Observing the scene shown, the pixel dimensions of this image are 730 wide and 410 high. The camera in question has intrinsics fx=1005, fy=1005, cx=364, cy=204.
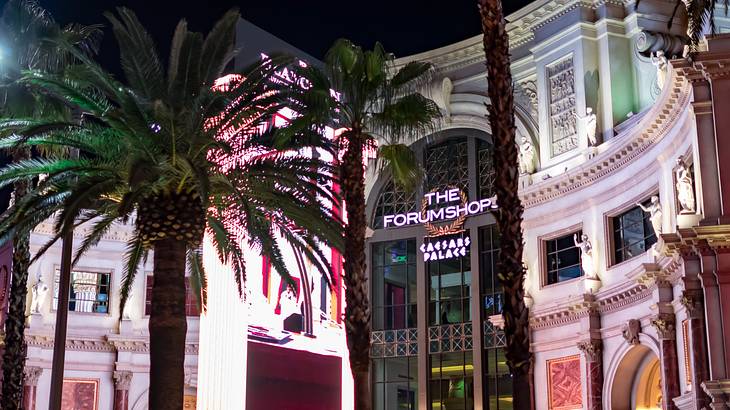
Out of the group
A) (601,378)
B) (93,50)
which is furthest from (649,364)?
(93,50)

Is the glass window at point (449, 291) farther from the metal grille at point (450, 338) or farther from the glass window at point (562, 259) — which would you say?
the glass window at point (562, 259)

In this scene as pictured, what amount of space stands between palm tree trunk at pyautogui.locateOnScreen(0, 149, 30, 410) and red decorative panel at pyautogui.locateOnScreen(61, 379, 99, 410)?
18.3 metres

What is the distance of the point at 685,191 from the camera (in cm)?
3127

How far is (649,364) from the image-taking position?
38.1 meters

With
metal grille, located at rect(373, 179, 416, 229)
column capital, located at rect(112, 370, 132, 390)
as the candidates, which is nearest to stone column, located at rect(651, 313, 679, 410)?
metal grille, located at rect(373, 179, 416, 229)

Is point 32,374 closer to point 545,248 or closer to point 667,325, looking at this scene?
point 545,248

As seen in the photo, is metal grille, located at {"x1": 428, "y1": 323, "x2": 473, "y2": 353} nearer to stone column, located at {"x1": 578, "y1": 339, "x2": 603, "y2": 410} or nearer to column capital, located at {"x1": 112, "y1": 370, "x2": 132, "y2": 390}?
stone column, located at {"x1": 578, "y1": 339, "x2": 603, "y2": 410}

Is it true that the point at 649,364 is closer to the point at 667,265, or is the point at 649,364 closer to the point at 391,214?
the point at 667,265

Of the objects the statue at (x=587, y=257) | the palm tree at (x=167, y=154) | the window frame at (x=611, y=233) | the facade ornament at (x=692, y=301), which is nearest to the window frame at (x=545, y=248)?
the statue at (x=587, y=257)

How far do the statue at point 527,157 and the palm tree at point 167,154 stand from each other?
64.1 ft

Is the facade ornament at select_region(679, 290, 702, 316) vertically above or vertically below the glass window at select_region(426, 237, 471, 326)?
below

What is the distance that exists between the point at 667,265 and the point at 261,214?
13733 millimetres

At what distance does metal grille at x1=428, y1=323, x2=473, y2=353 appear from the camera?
156 feet

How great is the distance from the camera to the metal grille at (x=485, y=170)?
48062mm
